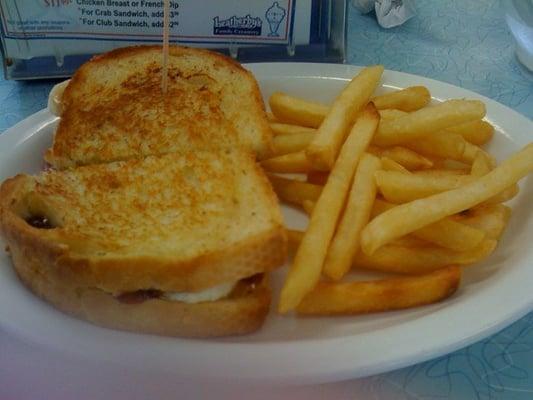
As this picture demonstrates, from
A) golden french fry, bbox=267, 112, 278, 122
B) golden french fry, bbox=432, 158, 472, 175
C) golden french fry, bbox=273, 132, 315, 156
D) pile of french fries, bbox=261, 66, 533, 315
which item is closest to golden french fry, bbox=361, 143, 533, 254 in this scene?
pile of french fries, bbox=261, 66, 533, 315

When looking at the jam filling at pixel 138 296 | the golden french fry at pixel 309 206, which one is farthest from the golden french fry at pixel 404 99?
the jam filling at pixel 138 296

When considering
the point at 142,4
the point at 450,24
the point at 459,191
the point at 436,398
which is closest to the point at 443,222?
the point at 459,191

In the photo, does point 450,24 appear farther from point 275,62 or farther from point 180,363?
point 180,363

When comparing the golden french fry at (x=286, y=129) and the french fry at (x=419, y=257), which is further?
the golden french fry at (x=286, y=129)

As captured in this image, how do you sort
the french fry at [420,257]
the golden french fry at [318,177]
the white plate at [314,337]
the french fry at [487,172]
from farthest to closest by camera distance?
the golden french fry at [318,177] → the french fry at [487,172] → the french fry at [420,257] → the white plate at [314,337]

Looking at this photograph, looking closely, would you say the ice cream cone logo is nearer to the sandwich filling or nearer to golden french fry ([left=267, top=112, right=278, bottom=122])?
golden french fry ([left=267, top=112, right=278, bottom=122])

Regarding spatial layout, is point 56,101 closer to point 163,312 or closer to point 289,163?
point 289,163

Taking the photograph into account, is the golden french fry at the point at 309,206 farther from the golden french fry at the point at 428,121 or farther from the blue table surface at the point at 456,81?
the blue table surface at the point at 456,81
